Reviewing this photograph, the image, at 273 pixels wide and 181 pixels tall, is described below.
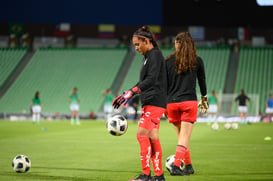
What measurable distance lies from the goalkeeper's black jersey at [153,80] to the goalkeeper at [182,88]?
1000mm

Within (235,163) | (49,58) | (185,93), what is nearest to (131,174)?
(185,93)

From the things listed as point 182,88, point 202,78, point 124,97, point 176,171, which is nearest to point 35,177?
point 176,171

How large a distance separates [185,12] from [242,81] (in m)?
7.68

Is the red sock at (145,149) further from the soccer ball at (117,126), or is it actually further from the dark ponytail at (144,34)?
the dark ponytail at (144,34)

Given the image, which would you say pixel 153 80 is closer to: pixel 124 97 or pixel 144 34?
pixel 124 97

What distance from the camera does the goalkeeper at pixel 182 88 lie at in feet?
31.0

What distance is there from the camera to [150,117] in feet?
27.4

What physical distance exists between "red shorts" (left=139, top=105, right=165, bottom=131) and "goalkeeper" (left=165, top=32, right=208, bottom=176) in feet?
3.71

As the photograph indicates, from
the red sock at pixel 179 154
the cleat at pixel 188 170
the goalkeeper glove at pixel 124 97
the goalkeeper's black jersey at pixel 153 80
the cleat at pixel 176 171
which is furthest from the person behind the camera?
the cleat at pixel 188 170

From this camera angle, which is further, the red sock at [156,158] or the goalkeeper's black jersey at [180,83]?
the goalkeeper's black jersey at [180,83]

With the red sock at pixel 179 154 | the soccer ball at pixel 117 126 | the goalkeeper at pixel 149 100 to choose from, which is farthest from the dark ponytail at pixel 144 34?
the red sock at pixel 179 154

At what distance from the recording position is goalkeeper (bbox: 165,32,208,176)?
9445 mm

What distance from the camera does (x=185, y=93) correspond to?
9484mm

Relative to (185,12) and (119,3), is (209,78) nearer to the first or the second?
(185,12)
